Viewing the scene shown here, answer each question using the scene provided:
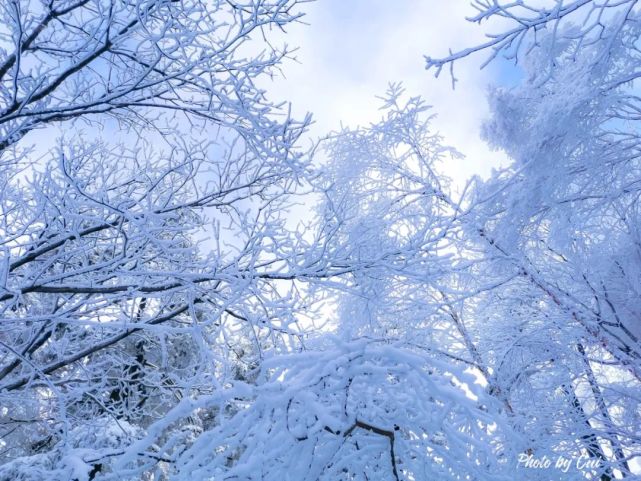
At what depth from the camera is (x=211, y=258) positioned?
3.44 meters

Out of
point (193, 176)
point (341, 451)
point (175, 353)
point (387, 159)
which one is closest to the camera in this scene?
point (341, 451)

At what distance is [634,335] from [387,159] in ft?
13.8

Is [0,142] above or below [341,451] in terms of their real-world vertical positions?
above

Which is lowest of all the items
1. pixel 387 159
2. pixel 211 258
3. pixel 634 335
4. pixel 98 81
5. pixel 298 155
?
pixel 634 335

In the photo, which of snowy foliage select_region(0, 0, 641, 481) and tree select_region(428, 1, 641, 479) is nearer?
snowy foliage select_region(0, 0, 641, 481)

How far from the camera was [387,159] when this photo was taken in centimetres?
741

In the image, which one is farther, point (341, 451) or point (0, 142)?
point (0, 142)

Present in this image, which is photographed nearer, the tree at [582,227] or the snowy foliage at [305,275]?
the snowy foliage at [305,275]

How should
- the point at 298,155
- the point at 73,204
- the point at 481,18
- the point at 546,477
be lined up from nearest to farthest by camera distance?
the point at 481,18, the point at 73,204, the point at 298,155, the point at 546,477

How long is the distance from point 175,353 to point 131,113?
7.09m

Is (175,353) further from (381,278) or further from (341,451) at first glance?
(341,451)

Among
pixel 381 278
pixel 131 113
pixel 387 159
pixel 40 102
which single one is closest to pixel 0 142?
pixel 40 102

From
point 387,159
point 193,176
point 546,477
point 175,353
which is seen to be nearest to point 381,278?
point 193,176

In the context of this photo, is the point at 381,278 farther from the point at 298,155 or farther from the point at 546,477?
the point at 546,477
